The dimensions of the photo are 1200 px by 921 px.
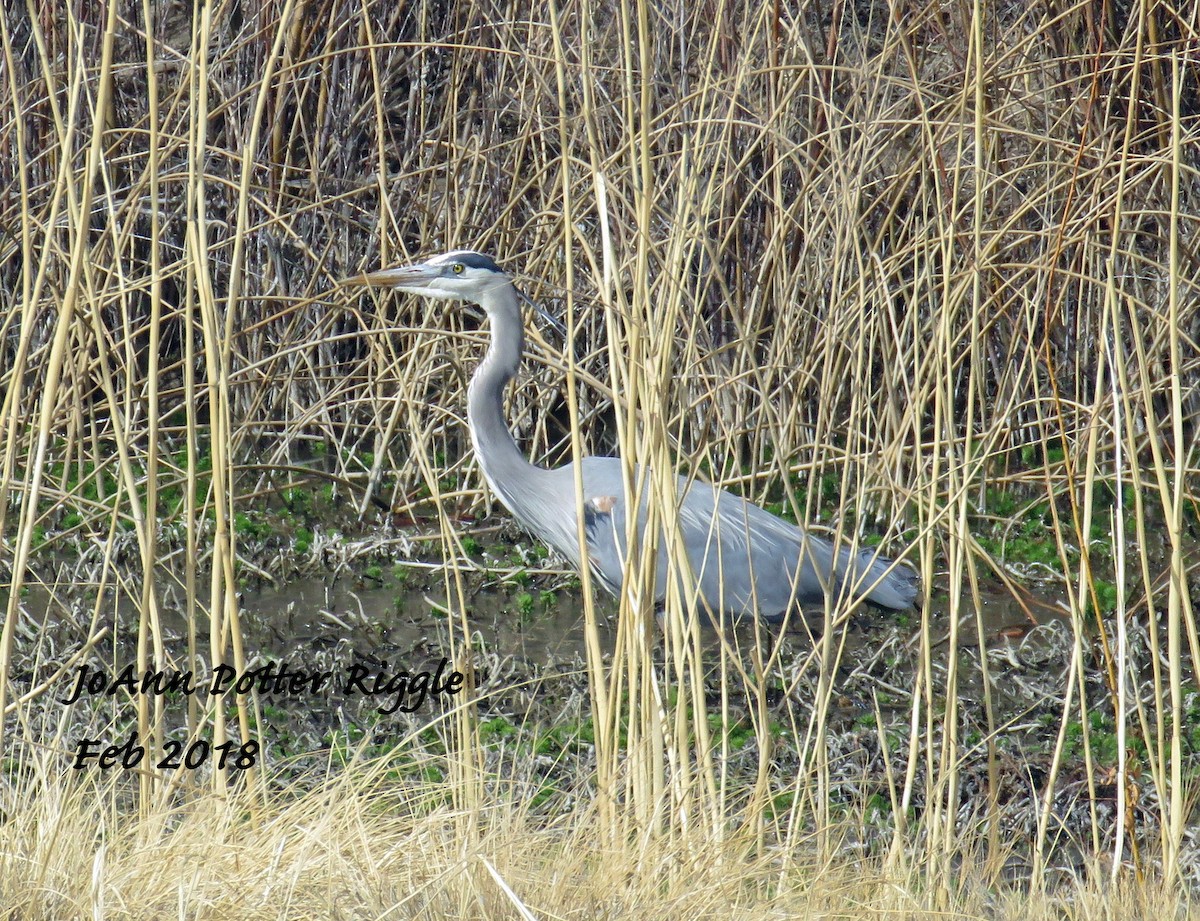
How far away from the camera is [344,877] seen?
5.16ft

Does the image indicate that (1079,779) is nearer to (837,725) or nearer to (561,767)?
(837,725)

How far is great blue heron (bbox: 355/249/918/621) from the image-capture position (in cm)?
328

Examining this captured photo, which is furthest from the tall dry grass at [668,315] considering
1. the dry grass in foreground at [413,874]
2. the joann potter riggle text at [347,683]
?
the joann potter riggle text at [347,683]

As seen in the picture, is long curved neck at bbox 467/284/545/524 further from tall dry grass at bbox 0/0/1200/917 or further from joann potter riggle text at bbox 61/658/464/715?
joann potter riggle text at bbox 61/658/464/715

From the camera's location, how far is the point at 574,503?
3316mm

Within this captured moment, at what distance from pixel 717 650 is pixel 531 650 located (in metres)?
0.62

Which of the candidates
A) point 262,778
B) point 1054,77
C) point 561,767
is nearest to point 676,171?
point 1054,77

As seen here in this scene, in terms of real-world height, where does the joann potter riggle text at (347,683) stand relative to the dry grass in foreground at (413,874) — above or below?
below

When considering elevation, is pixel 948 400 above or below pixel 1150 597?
above

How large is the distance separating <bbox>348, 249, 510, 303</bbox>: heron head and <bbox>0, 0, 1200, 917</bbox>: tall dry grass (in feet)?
0.41

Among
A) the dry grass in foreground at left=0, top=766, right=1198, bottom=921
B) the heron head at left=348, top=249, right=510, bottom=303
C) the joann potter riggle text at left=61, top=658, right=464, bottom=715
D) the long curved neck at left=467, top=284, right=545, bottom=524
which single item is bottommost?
the joann potter riggle text at left=61, top=658, right=464, bottom=715

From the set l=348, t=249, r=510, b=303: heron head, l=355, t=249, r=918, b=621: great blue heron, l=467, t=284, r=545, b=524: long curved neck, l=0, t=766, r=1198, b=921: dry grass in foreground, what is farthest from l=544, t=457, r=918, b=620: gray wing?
l=0, t=766, r=1198, b=921: dry grass in foreground

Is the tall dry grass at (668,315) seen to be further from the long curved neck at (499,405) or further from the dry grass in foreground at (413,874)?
the long curved neck at (499,405)

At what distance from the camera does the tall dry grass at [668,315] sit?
5.41 feet
